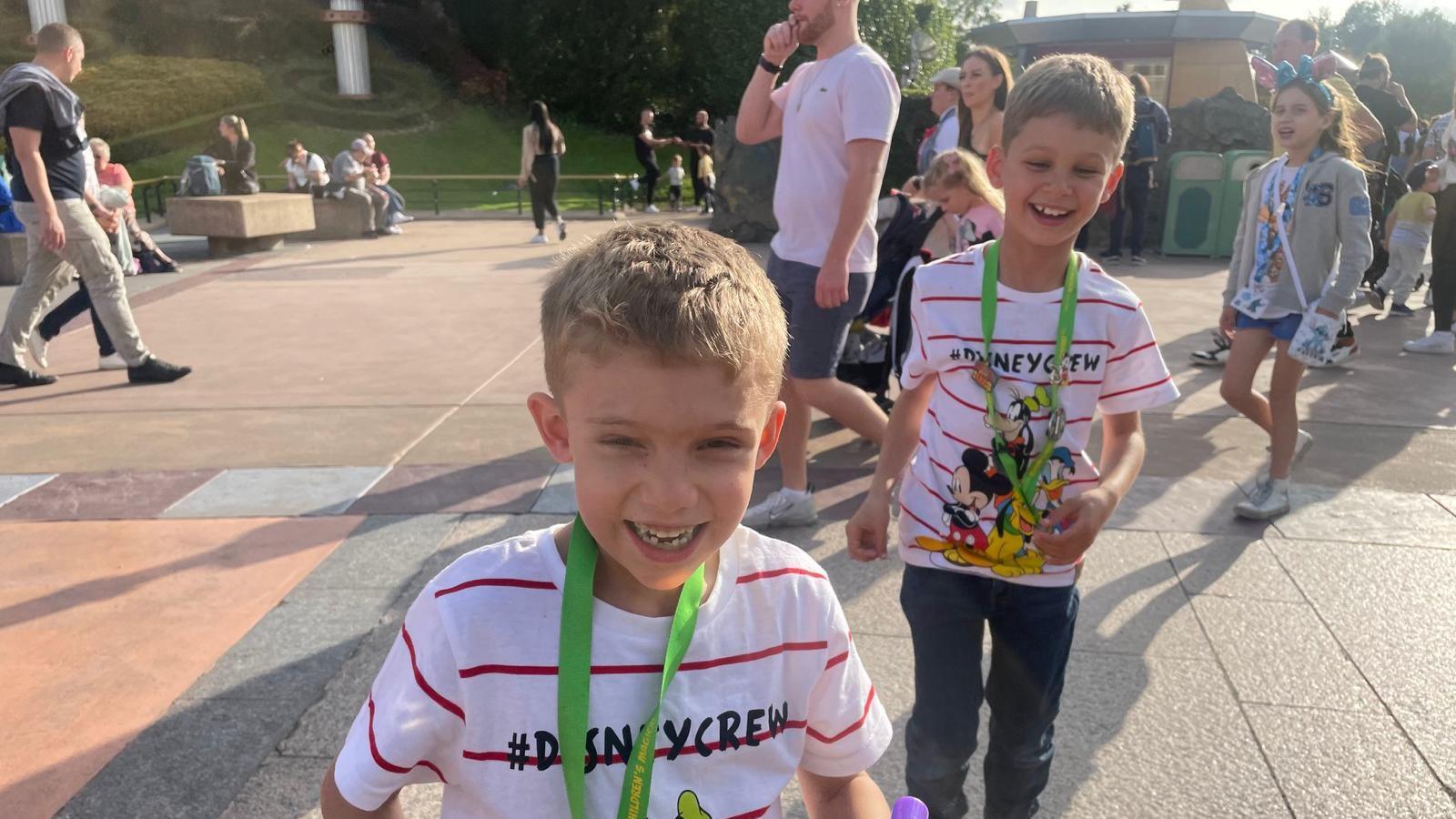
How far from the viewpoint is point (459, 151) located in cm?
3334

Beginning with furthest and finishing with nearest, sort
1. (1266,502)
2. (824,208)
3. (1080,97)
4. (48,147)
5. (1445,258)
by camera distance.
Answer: (1445,258) → (48,147) → (1266,502) → (824,208) → (1080,97)

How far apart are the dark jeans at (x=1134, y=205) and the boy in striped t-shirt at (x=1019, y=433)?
1042cm

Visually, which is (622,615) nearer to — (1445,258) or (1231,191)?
(1445,258)

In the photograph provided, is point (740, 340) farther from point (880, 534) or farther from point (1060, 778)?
point (1060, 778)

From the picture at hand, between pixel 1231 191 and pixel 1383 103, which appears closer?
pixel 1383 103

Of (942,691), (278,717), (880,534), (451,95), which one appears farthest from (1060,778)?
(451,95)

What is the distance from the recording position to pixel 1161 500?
184 inches

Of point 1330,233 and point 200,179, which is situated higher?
point 1330,233

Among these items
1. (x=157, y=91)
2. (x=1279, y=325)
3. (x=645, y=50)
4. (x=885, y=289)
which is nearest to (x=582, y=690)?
(x=1279, y=325)

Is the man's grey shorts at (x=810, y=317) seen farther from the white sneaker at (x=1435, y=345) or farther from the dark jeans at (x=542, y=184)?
the dark jeans at (x=542, y=184)

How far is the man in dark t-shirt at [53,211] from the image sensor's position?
6.21 meters

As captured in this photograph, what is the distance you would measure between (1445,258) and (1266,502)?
4.75m

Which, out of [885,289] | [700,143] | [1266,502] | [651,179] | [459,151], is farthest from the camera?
[459,151]

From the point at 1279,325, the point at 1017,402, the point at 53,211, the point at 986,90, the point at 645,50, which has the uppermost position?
the point at 645,50
